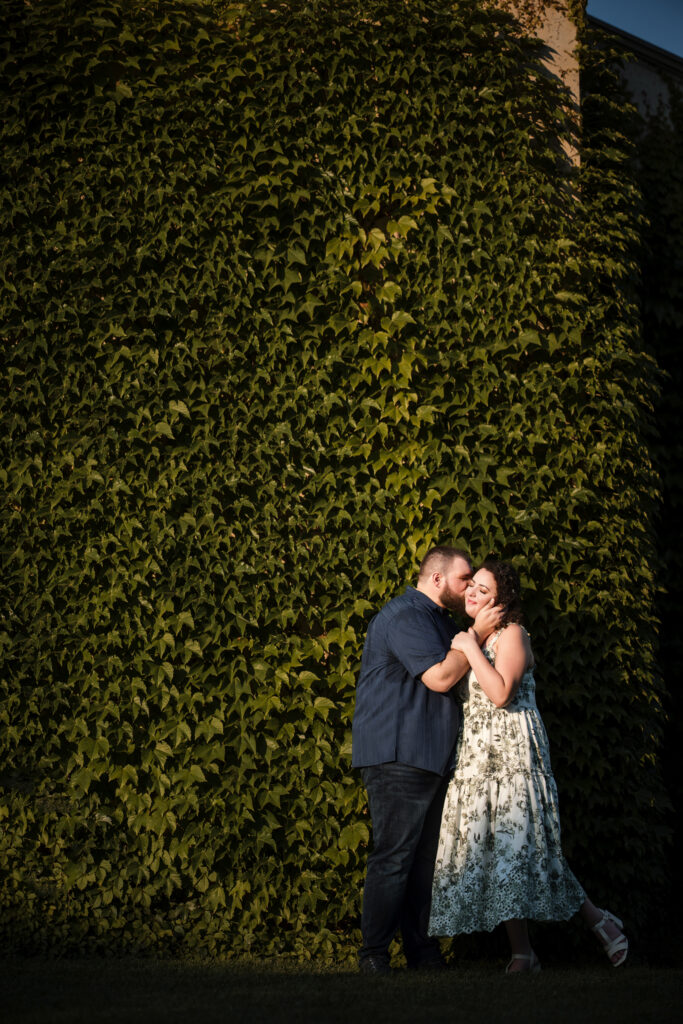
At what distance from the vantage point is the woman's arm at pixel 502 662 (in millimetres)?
4367

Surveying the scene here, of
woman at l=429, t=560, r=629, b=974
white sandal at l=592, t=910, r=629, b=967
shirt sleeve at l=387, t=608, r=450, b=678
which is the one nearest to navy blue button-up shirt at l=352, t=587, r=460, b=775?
shirt sleeve at l=387, t=608, r=450, b=678

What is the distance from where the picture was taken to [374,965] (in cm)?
441

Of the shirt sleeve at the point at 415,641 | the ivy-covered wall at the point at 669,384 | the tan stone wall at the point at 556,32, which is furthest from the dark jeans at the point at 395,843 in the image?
the tan stone wall at the point at 556,32

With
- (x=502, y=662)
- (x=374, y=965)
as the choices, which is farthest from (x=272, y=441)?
(x=374, y=965)

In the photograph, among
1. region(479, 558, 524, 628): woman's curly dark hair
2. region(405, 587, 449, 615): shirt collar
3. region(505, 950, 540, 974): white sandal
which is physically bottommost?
region(505, 950, 540, 974): white sandal

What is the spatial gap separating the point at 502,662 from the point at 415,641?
424 millimetres

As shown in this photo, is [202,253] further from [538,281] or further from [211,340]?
[538,281]

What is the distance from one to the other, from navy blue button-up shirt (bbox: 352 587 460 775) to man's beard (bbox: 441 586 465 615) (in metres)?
0.07

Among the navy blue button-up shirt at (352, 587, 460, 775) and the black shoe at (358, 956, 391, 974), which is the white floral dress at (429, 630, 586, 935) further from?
the black shoe at (358, 956, 391, 974)

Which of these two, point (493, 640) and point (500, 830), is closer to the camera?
point (500, 830)

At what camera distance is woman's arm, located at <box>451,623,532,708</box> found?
14.3ft

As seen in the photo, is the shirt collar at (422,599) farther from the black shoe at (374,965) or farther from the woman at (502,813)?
the black shoe at (374,965)

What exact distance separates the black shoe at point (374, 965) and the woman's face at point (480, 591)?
1705 millimetres

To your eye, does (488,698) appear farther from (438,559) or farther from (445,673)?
(438,559)
